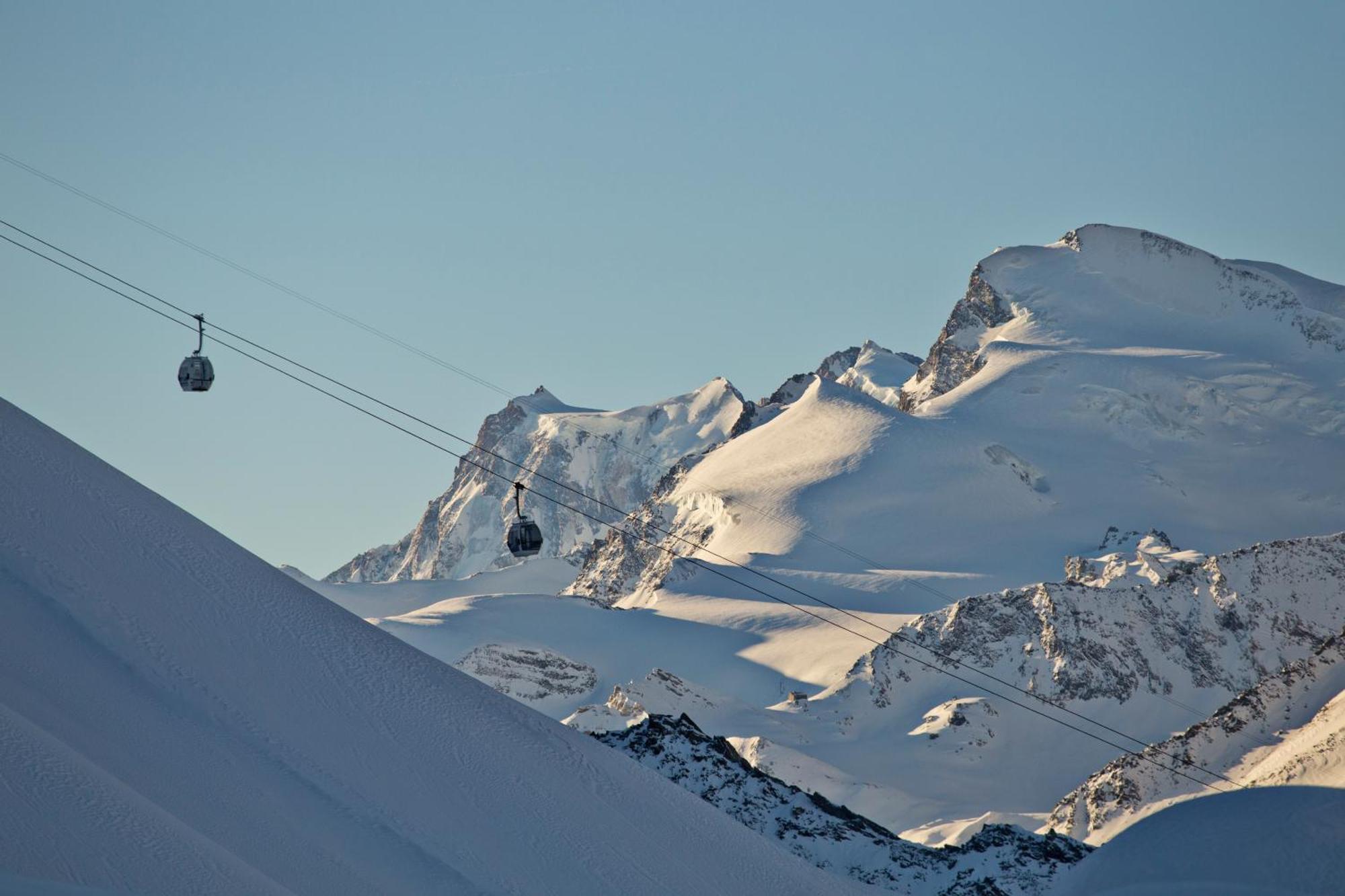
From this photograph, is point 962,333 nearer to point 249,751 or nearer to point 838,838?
point 838,838

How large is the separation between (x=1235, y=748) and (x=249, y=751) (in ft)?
189

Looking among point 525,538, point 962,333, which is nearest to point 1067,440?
point 962,333

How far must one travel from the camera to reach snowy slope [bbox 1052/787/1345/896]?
31641mm

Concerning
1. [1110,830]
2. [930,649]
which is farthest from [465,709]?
[930,649]

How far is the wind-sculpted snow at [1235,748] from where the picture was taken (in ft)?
227

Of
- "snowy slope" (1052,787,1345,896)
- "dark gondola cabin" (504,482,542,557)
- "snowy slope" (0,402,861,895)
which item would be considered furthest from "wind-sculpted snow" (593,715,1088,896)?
"snowy slope" (0,402,861,895)

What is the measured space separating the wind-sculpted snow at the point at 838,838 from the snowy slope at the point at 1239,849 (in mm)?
6956

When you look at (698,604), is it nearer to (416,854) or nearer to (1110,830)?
(1110,830)

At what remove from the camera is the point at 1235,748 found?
3024 inches

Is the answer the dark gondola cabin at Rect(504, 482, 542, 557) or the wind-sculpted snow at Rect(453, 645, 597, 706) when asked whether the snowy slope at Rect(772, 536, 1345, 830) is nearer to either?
the wind-sculpted snow at Rect(453, 645, 597, 706)

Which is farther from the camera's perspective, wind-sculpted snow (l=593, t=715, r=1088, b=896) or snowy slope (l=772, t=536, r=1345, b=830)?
snowy slope (l=772, t=536, r=1345, b=830)

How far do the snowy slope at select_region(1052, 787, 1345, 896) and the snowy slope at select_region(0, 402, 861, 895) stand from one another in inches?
230

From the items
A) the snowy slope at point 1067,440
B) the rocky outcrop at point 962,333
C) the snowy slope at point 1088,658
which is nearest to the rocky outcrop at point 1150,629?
the snowy slope at point 1088,658

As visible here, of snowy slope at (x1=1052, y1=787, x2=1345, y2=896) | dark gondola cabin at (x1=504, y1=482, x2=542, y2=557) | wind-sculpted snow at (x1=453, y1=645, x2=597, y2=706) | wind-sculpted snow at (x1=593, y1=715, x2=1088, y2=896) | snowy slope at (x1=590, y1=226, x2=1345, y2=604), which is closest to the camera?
snowy slope at (x1=1052, y1=787, x2=1345, y2=896)
